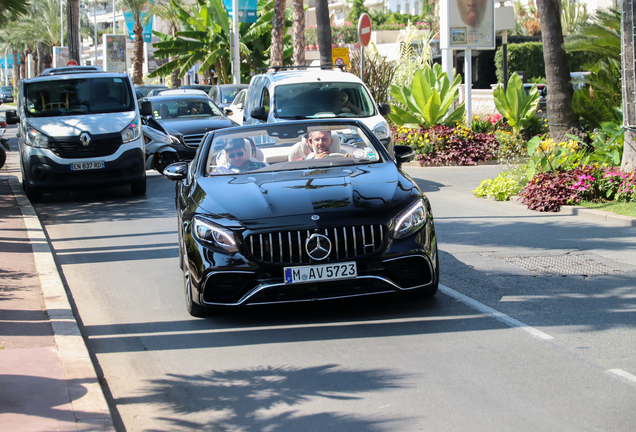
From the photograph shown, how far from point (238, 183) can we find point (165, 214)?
609 cm

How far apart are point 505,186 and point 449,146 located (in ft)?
17.1

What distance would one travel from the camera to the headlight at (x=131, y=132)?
1417cm

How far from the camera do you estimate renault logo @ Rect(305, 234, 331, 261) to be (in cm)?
582

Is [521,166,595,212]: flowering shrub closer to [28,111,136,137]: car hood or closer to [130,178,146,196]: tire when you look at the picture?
[130,178,146,196]: tire

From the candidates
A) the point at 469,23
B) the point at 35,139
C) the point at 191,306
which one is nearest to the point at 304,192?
the point at 191,306

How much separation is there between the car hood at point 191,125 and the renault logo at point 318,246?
41.1 feet

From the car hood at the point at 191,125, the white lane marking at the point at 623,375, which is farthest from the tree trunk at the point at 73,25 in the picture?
the white lane marking at the point at 623,375

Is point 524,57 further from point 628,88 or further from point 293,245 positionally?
point 293,245

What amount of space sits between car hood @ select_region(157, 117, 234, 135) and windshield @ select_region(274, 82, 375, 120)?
13.2 ft

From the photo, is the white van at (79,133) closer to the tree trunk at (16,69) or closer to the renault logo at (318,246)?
the renault logo at (318,246)

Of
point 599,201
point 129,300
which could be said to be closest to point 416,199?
point 129,300

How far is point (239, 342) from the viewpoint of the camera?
576 cm

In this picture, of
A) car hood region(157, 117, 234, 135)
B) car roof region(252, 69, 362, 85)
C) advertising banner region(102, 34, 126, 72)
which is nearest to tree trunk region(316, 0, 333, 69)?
car hood region(157, 117, 234, 135)

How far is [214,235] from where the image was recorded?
19.6 ft
